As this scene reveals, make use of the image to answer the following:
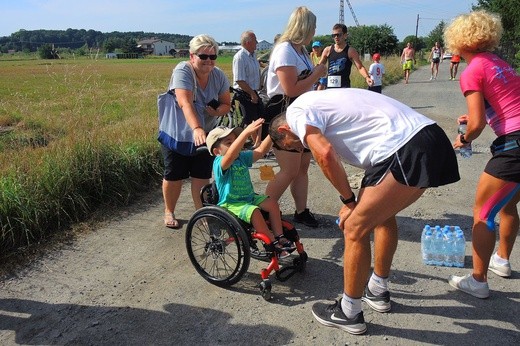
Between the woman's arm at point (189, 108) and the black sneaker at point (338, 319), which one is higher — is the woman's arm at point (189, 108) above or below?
above

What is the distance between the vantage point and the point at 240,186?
3.42 metres

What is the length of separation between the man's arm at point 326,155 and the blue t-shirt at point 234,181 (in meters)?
1.11

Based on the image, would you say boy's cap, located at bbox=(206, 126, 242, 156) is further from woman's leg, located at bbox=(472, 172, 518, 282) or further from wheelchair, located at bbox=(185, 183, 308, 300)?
woman's leg, located at bbox=(472, 172, 518, 282)

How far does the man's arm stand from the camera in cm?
232

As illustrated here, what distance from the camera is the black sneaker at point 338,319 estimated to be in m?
2.82

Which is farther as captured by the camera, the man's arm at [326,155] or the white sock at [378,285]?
the white sock at [378,285]

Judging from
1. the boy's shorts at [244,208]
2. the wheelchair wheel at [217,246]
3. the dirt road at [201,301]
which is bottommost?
the dirt road at [201,301]

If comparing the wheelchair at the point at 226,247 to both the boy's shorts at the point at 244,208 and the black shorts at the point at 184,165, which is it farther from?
the black shorts at the point at 184,165

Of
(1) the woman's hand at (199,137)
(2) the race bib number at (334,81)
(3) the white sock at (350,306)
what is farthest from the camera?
(2) the race bib number at (334,81)

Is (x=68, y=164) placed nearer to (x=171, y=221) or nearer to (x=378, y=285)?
(x=171, y=221)

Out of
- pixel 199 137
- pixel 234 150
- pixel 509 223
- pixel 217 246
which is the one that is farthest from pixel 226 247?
pixel 509 223

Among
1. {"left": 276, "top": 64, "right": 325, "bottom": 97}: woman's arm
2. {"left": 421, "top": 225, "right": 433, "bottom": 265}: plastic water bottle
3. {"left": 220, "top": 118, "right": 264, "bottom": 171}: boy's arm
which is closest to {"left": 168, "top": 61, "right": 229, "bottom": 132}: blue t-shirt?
{"left": 276, "top": 64, "right": 325, "bottom": 97}: woman's arm

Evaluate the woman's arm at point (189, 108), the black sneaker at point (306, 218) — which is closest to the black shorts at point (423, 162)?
the woman's arm at point (189, 108)

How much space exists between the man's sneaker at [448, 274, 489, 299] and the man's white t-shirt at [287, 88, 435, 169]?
Answer: 1.44 meters
